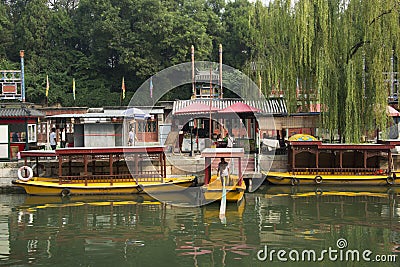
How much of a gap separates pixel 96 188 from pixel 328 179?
8.32 metres

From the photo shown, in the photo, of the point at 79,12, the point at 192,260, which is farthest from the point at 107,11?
the point at 192,260

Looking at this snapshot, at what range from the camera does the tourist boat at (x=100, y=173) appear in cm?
1664

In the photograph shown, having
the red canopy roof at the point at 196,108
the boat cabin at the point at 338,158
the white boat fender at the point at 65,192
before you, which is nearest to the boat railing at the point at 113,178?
the white boat fender at the point at 65,192

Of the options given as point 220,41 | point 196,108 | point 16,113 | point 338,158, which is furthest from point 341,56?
point 220,41

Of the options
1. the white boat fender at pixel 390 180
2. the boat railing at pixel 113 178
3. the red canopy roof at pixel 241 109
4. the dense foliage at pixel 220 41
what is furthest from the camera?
the red canopy roof at pixel 241 109

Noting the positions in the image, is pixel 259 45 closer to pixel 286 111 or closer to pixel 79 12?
pixel 286 111

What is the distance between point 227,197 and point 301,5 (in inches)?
344

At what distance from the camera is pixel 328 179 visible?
58.6 ft

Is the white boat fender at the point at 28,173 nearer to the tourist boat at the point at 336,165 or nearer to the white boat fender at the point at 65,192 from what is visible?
the white boat fender at the point at 65,192

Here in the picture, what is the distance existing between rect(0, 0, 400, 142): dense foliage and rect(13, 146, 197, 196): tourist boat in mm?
6255

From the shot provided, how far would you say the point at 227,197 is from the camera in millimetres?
14359

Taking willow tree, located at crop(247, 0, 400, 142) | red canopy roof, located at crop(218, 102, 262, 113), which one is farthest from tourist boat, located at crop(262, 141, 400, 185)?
red canopy roof, located at crop(218, 102, 262, 113)

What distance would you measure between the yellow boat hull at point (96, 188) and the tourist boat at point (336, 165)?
393 cm

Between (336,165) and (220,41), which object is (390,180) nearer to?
(336,165)
